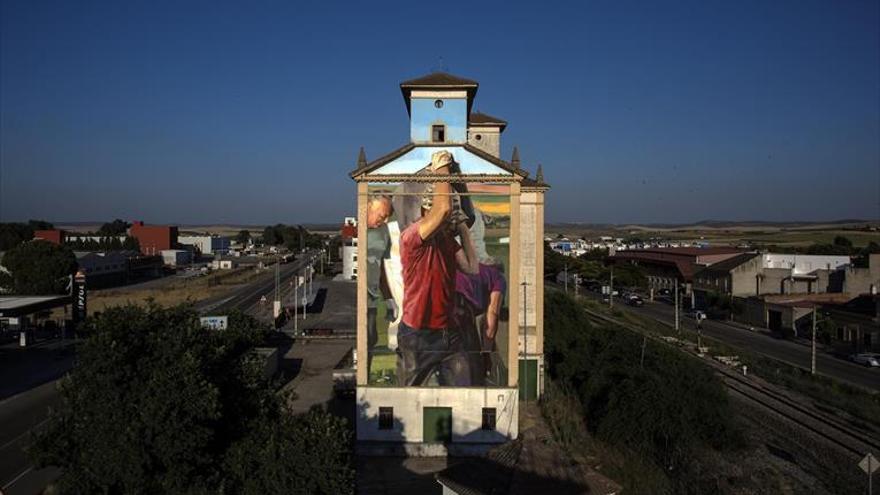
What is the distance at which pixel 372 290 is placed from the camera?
21.9 m

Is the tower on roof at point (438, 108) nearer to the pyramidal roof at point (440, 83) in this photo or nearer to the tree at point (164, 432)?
the pyramidal roof at point (440, 83)

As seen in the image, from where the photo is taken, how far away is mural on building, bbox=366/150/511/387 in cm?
2164

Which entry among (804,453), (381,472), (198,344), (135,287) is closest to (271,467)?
(198,344)

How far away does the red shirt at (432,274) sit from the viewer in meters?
21.6

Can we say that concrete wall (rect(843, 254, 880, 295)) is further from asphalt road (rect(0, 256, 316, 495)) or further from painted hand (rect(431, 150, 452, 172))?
asphalt road (rect(0, 256, 316, 495))

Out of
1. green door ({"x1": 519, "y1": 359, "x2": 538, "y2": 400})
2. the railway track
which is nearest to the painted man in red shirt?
green door ({"x1": 519, "y1": 359, "x2": 538, "y2": 400})

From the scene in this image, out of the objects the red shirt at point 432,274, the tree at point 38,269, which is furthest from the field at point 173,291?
the red shirt at point 432,274

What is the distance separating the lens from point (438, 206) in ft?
71.2

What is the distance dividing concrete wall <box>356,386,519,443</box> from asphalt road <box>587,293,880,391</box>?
907 inches

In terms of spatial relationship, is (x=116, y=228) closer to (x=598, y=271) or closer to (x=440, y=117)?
(x=598, y=271)

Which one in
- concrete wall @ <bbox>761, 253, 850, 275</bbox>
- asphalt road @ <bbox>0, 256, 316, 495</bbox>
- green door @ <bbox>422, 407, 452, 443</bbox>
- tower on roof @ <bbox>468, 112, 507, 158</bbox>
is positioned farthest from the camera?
concrete wall @ <bbox>761, 253, 850, 275</bbox>

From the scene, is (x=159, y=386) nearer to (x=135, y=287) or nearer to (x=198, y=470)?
(x=198, y=470)

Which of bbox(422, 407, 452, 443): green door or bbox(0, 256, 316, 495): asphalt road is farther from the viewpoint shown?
bbox(422, 407, 452, 443): green door

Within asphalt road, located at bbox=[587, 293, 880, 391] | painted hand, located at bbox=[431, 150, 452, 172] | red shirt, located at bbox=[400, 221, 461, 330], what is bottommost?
asphalt road, located at bbox=[587, 293, 880, 391]
